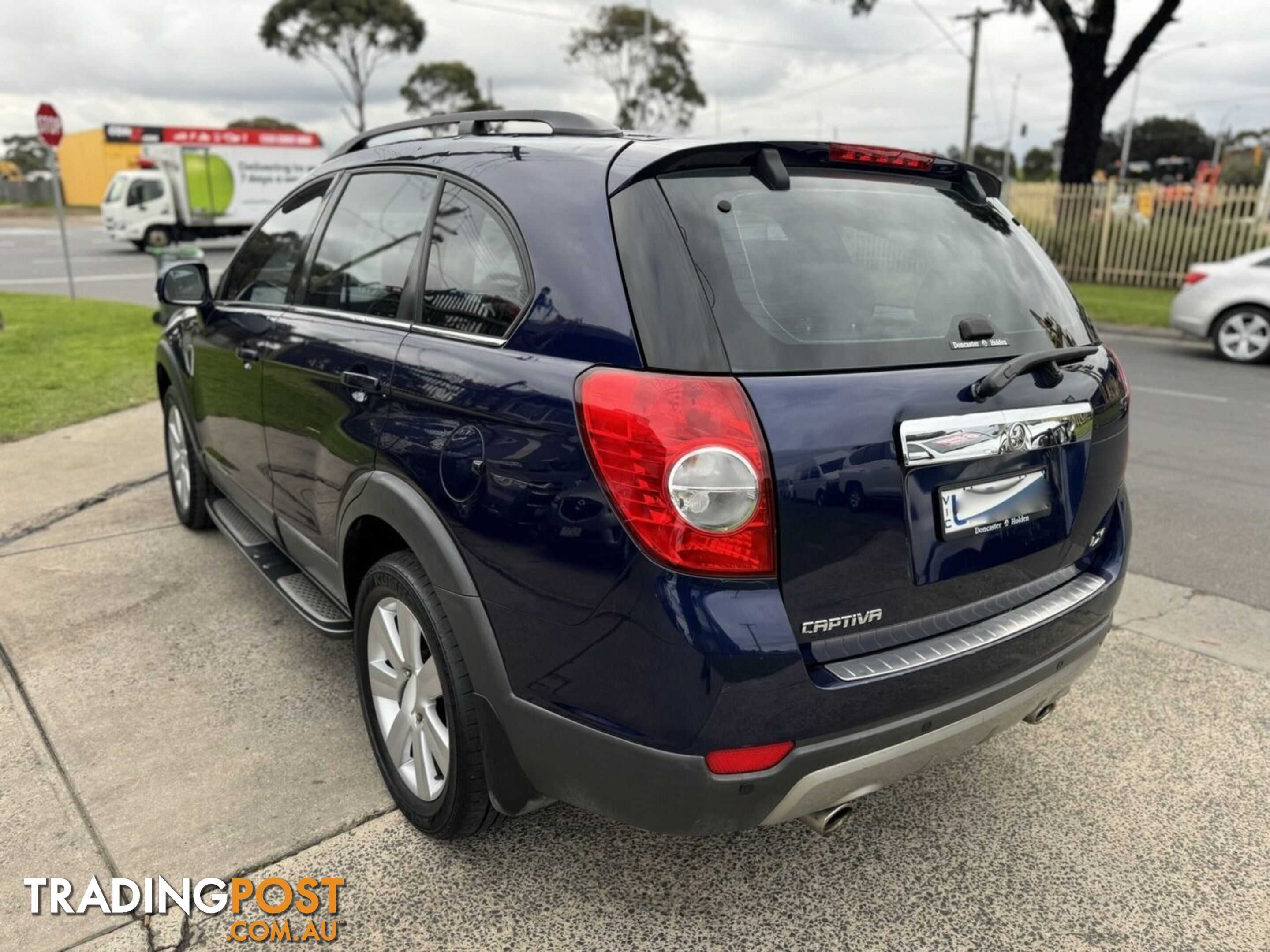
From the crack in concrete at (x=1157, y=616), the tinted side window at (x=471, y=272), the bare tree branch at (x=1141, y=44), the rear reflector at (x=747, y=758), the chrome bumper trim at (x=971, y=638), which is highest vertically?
the bare tree branch at (x=1141, y=44)

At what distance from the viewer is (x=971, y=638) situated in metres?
2.13

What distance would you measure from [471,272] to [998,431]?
132 centimetres

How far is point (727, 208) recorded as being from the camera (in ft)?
6.75

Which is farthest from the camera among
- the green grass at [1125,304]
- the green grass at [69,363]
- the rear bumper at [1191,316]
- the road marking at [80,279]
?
the road marking at [80,279]

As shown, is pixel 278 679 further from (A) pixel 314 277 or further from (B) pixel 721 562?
(B) pixel 721 562

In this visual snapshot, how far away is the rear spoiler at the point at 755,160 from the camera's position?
6.73 feet

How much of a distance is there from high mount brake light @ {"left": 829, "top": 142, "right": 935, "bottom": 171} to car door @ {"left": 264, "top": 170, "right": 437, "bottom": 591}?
111 cm

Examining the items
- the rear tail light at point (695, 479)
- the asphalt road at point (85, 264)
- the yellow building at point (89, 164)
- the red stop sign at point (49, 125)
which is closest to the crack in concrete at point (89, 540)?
the rear tail light at point (695, 479)

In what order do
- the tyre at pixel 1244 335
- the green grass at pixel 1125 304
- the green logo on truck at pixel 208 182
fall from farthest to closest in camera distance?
the green logo on truck at pixel 208 182 → the green grass at pixel 1125 304 → the tyre at pixel 1244 335

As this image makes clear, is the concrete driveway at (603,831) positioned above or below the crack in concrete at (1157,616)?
above

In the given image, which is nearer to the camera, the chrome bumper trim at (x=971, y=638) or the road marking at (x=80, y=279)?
the chrome bumper trim at (x=971, y=638)

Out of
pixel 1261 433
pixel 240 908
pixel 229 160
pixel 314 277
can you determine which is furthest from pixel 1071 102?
pixel 229 160

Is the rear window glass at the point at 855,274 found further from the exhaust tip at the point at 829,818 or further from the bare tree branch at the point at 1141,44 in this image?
the bare tree branch at the point at 1141,44

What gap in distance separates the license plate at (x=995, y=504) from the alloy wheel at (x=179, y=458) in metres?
3.75
